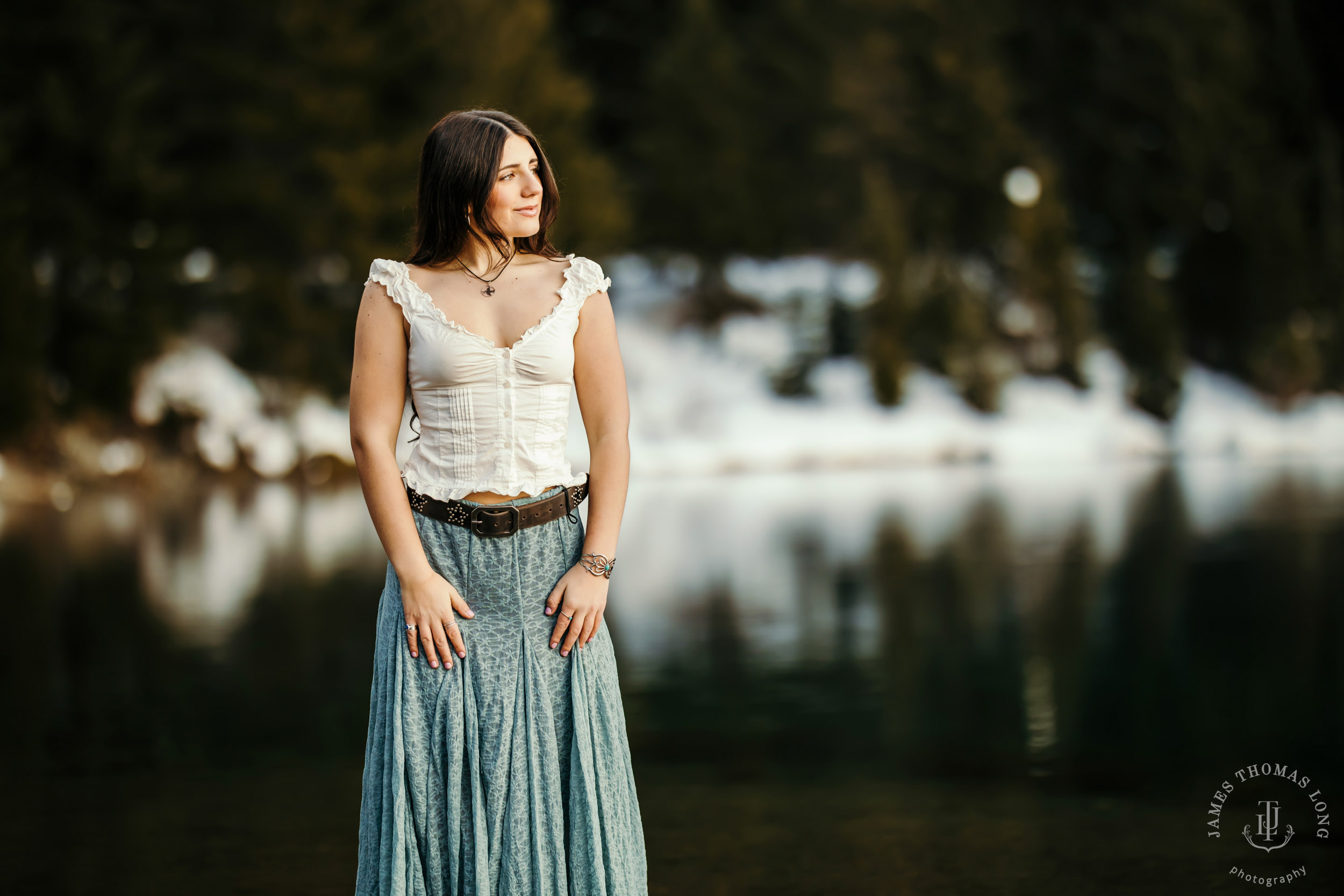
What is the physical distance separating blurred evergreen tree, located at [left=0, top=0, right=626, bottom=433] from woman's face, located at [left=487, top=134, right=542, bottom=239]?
1985cm

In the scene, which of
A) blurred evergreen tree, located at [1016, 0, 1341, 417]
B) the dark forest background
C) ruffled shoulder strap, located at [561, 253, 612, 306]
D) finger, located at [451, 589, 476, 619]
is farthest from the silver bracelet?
blurred evergreen tree, located at [1016, 0, 1341, 417]

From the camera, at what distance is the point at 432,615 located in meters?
2.65

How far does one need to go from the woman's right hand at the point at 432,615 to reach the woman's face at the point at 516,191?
0.65m

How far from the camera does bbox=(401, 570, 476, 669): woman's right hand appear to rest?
8.68 feet

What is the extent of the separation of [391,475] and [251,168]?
75.1 feet

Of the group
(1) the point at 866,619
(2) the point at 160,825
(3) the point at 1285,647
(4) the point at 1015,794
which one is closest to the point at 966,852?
(4) the point at 1015,794

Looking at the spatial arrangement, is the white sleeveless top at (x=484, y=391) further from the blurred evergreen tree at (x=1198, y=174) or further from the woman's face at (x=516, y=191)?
the blurred evergreen tree at (x=1198, y=174)

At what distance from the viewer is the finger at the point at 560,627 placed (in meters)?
2.71

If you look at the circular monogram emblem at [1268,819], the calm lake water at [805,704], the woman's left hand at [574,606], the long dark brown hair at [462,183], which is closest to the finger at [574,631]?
the woman's left hand at [574,606]

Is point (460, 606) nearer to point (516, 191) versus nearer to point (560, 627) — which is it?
point (560, 627)

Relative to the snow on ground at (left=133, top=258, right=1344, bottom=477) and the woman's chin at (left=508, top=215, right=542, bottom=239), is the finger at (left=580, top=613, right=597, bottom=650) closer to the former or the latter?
the woman's chin at (left=508, top=215, right=542, bottom=239)

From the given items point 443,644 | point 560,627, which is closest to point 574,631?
point 560,627

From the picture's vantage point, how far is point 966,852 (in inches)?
176

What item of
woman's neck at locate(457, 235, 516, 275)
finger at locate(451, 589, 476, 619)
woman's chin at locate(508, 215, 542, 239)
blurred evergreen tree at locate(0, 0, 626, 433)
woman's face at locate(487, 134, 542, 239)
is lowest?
finger at locate(451, 589, 476, 619)
